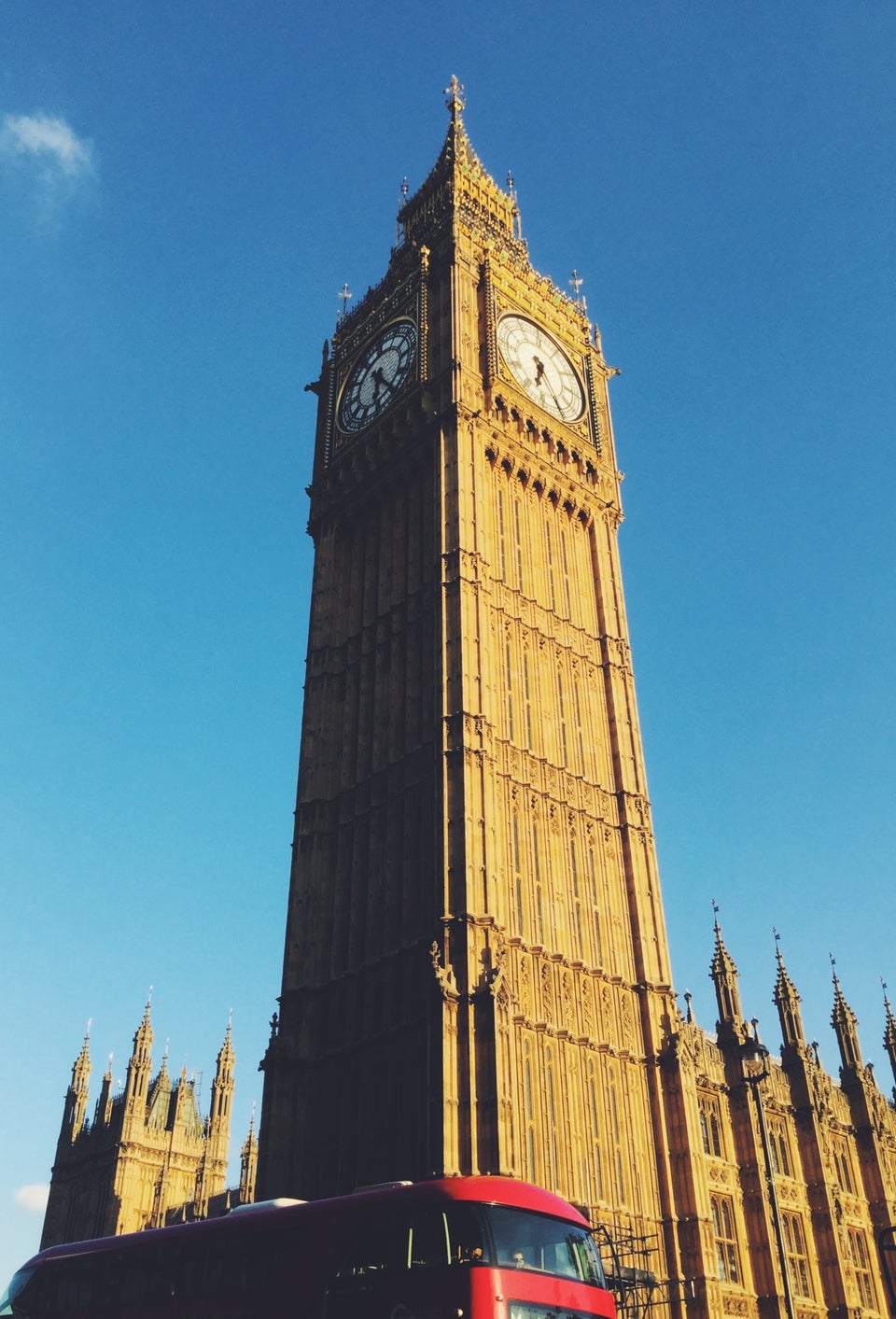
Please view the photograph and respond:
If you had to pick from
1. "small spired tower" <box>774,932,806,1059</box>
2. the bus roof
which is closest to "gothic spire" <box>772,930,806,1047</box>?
"small spired tower" <box>774,932,806,1059</box>

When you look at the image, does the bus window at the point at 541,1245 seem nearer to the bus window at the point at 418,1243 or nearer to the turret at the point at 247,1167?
the bus window at the point at 418,1243

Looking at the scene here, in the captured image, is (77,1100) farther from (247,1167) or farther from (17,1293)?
(17,1293)

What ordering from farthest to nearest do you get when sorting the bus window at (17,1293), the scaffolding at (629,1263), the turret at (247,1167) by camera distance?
the turret at (247,1167) < the scaffolding at (629,1263) < the bus window at (17,1293)

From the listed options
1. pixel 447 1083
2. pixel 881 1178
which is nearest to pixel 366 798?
pixel 447 1083

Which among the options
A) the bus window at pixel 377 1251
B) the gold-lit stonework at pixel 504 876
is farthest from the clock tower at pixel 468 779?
the bus window at pixel 377 1251

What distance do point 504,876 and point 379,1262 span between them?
25.6 metres

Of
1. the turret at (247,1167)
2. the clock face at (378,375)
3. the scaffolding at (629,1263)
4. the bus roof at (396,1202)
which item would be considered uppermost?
the clock face at (378,375)

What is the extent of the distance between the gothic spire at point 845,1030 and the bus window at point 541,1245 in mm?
49214

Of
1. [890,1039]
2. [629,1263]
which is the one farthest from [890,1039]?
[629,1263]

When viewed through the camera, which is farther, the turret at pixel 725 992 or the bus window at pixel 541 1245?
the turret at pixel 725 992

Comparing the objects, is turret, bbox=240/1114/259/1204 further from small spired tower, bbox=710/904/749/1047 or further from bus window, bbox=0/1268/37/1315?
bus window, bbox=0/1268/37/1315

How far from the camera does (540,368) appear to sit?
63.6m

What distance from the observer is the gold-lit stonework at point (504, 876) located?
4175cm

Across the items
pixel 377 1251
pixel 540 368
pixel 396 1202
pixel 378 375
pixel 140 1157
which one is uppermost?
pixel 540 368
